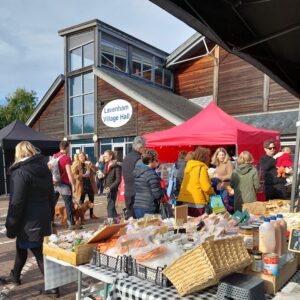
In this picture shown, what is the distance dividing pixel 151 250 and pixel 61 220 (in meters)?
5.06

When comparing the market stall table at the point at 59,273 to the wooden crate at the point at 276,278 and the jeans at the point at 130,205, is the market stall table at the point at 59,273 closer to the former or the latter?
the wooden crate at the point at 276,278

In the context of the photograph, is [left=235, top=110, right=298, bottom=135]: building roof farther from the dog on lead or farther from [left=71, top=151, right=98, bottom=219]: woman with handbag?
the dog on lead

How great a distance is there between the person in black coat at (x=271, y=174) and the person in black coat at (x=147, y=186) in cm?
237

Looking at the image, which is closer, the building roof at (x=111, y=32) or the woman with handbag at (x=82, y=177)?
the woman with handbag at (x=82, y=177)

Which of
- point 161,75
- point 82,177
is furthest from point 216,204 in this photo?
point 161,75

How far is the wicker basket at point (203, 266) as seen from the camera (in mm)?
1909

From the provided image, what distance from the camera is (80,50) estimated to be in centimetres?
1666

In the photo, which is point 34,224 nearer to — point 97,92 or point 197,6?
point 197,6

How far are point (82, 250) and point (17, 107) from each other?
39.8 meters

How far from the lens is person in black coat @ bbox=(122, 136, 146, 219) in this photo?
16.7ft

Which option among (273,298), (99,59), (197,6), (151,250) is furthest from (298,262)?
(99,59)

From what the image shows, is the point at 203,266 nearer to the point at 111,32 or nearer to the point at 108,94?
the point at 108,94

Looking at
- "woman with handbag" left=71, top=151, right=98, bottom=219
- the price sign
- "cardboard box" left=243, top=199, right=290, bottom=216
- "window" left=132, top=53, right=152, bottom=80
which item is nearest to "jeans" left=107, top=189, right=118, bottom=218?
"woman with handbag" left=71, top=151, right=98, bottom=219

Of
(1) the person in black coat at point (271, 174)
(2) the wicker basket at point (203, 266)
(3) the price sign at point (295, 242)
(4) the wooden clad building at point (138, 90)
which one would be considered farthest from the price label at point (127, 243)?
(4) the wooden clad building at point (138, 90)
